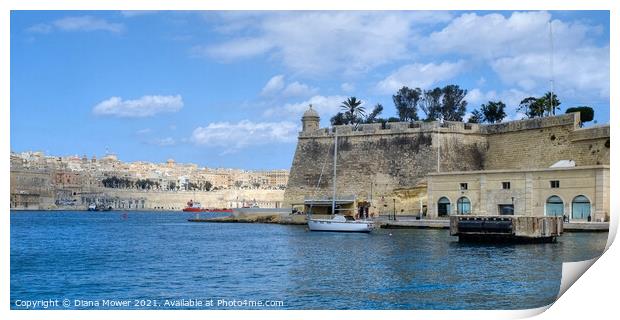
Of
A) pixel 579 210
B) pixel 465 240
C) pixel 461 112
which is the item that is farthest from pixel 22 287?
pixel 461 112

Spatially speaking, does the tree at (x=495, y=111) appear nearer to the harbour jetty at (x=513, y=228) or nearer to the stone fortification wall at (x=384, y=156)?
the stone fortification wall at (x=384, y=156)

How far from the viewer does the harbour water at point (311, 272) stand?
9.52m

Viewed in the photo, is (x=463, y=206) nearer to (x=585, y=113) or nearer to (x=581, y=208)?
(x=581, y=208)

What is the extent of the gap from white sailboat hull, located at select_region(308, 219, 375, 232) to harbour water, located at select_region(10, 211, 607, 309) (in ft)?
6.71

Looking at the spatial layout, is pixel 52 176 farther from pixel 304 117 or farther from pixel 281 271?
pixel 281 271

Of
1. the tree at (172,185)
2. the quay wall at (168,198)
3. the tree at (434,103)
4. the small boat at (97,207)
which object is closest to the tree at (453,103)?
the tree at (434,103)

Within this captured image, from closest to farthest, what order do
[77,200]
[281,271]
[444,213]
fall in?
[281,271], [444,213], [77,200]

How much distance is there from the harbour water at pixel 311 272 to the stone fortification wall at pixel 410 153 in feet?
20.6

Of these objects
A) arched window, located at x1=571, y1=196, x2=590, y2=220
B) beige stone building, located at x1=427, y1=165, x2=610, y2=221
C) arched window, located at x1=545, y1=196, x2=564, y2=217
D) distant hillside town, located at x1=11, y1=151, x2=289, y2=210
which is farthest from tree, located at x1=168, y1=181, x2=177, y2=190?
arched window, located at x1=571, y1=196, x2=590, y2=220

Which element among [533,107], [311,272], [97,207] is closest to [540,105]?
[533,107]

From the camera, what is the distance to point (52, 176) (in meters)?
35.5

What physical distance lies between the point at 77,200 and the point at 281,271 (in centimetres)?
4015

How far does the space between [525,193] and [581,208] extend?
1.44 metres

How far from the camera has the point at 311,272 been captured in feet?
39.0
